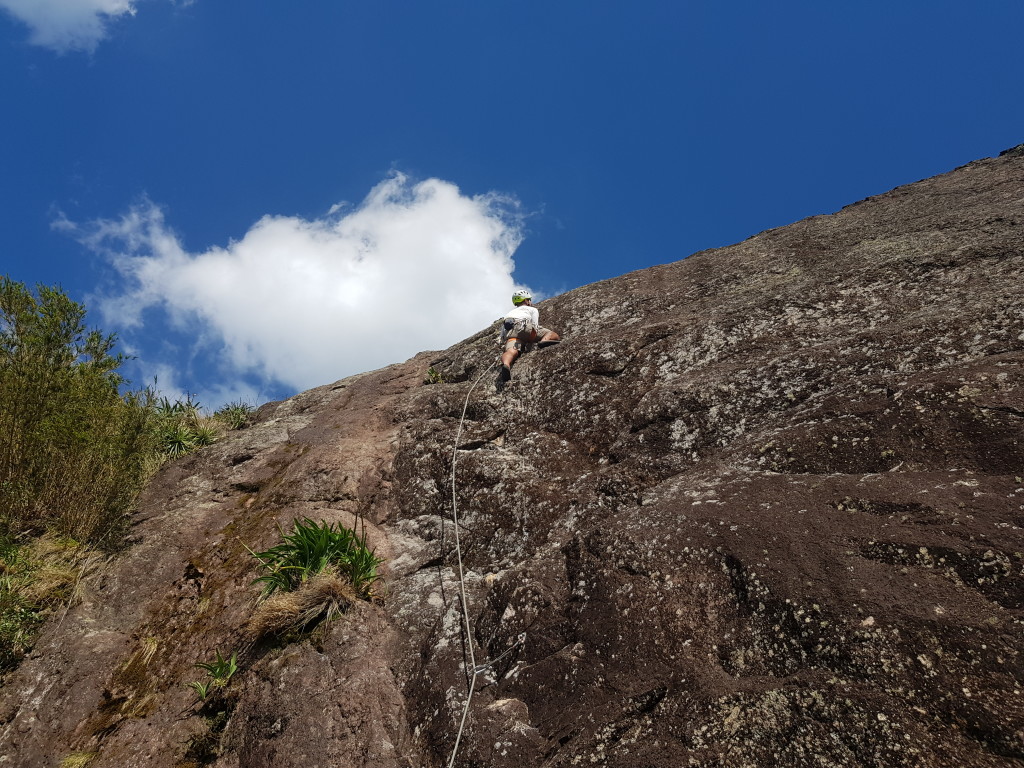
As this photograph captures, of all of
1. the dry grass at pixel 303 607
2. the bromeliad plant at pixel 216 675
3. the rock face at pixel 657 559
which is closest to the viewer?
the rock face at pixel 657 559

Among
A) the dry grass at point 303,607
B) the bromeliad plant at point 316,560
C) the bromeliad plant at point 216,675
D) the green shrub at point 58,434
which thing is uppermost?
the green shrub at point 58,434

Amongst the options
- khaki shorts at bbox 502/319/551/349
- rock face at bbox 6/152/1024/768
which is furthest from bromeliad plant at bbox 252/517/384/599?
khaki shorts at bbox 502/319/551/349

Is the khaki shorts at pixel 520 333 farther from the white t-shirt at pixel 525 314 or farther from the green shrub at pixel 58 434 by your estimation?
the green shrub at pixel 58 434

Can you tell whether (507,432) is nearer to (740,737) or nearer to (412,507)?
(412,507)

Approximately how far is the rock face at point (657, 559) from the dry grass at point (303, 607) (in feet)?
0.66

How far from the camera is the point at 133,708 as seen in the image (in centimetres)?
567

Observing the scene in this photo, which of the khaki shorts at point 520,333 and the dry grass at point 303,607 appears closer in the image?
the dry grass at point 303,607

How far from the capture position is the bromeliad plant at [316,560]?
242 inches

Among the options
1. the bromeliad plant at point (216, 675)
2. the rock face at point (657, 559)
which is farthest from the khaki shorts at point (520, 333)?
the bromeliad plant at point (216, 675)

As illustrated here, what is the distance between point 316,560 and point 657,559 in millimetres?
3520

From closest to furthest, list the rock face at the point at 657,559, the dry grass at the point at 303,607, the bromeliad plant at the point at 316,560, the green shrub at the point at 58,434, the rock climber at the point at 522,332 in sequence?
the rock face at the point at 657,559 → the dry grass at the point at 303,607 → the bromeliad plant at the point at 316,560 → the green shrub at the point at 58,434 → the rock climber at the point at 522,332

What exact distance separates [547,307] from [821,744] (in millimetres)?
8994

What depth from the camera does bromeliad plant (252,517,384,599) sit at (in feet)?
20.2

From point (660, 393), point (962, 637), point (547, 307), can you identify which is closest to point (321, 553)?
point (660, 393)
